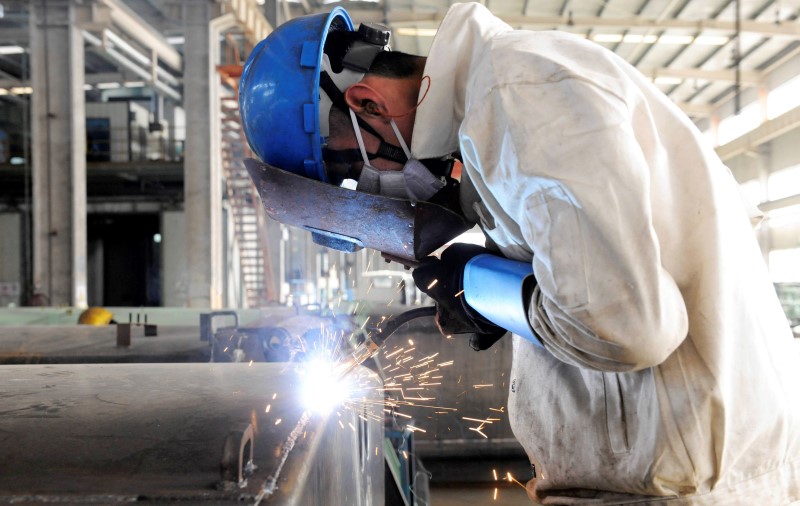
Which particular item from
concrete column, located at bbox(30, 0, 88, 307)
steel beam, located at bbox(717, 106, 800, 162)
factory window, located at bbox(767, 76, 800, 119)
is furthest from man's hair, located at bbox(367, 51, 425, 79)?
factory window, located at bbox(767, 76, 800, 119)

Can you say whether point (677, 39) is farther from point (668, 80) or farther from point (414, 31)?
point (414, 31)

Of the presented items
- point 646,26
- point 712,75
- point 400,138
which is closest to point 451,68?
point 400,138

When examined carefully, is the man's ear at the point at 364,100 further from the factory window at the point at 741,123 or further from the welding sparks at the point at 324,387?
the factory window at the point at 741,123

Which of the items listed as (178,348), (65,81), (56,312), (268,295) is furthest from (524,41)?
(268,295)

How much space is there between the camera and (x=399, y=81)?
127 centimetres

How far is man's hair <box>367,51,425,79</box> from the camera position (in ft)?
4.21

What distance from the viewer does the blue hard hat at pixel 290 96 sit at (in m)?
1.35

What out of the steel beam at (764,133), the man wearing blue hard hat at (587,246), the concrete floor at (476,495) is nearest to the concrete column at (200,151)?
the concrete floor at (476,495)

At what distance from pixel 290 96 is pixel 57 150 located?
8.02 meters

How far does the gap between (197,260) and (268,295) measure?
4468mm

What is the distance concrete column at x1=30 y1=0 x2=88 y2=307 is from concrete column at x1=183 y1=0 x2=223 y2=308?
154 centimetres

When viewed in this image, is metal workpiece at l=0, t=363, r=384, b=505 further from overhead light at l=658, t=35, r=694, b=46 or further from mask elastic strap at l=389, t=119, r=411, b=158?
overhead light at l=658, t=35, r=694, b=46

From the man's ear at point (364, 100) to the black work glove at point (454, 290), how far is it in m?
0.35

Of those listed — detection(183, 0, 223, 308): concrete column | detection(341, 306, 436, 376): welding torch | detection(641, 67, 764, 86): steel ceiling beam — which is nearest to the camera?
detection(341, 306, 436, 376): welding torch
